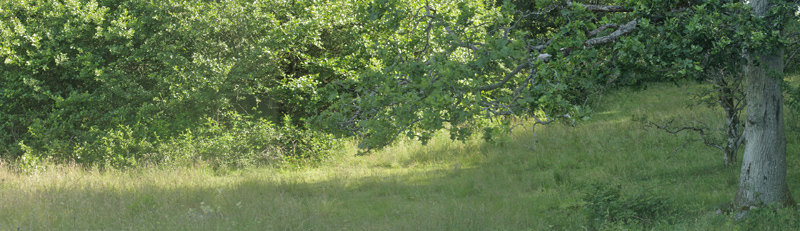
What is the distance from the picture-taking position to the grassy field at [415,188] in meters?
8.09

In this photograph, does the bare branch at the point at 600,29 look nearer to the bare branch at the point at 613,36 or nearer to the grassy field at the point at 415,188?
the bare branch at the point at 613,36

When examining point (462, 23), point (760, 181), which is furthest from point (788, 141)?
point (462, 23)

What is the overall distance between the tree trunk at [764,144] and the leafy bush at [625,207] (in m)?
1.04

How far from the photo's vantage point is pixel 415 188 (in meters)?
11.1

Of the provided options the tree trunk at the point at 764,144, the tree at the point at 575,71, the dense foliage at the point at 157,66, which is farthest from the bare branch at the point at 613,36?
the dense foliage at the point at 157,66

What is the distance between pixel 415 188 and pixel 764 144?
6.28m

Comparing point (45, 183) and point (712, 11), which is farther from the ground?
point (712, 11)

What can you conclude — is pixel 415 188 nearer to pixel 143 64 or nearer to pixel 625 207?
pixel 625 207

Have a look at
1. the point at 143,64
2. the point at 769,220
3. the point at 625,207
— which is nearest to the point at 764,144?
the point at 769,220

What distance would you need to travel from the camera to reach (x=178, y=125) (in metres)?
14.4

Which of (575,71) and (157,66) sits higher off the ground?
(157,66)

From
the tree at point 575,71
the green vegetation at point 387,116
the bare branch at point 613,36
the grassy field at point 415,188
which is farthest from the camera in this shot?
the grassy field at point 415,188

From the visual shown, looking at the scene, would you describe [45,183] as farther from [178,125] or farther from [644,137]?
[644,137]

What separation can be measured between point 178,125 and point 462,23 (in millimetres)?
10456
